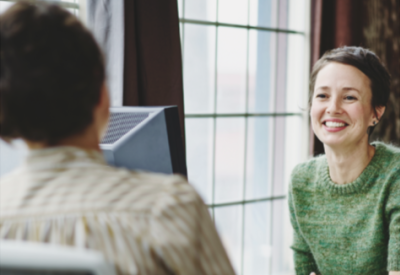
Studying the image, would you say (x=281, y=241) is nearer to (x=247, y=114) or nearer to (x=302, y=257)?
(x=247, y=114)

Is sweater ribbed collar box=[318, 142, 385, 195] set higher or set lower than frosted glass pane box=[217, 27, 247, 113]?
lower

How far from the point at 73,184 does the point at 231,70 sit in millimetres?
1942

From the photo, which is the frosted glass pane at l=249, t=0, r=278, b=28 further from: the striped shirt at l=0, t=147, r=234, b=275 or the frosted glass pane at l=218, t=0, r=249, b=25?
the striped shirt at l=0, t=147, r=234, b=275

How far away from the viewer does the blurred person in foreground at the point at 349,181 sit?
1440mm

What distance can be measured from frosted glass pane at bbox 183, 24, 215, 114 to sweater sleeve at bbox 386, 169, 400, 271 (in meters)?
1.18

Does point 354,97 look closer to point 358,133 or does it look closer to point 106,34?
point 358,133

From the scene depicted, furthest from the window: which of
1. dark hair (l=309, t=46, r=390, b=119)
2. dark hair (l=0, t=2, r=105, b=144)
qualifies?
dark hair (l=0, t=2, r=105, b=144)

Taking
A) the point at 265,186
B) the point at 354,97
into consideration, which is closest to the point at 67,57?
the point at 354,97

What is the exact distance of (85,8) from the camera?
5.55 ft

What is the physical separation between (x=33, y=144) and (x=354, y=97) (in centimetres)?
122

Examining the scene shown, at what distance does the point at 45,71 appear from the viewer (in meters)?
0.55

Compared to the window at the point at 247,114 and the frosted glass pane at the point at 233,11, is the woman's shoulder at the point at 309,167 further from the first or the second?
the frosted glass pane at the point at 233,11

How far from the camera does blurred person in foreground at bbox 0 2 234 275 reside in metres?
0.55

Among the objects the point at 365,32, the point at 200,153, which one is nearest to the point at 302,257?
the point at 200,153
